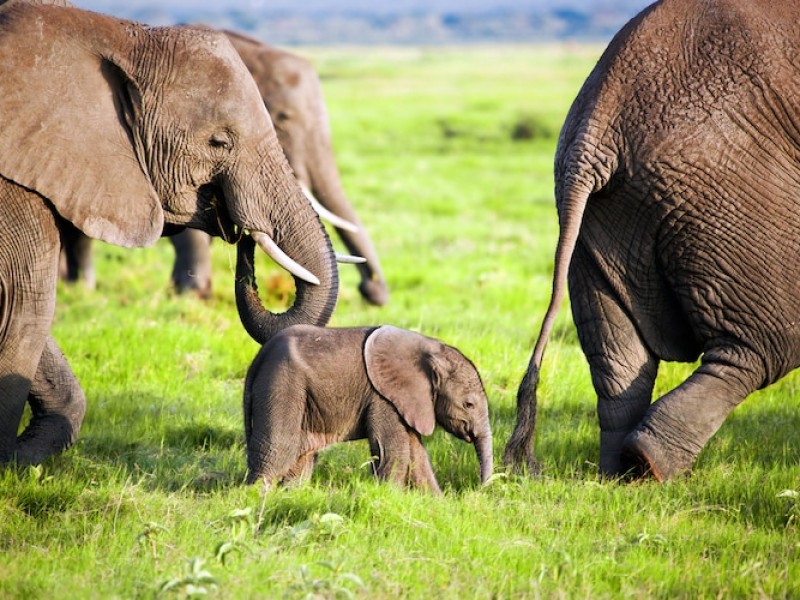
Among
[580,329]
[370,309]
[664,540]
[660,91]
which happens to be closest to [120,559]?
[664,540]

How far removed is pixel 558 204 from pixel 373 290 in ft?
16.0

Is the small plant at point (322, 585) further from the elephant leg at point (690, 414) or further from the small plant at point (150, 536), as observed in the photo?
the elephant leg at point (690, 414)

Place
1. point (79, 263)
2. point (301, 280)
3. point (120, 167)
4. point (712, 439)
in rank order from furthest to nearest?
point (79, 263) → point (712, 439) → point (301, 280) → point (120, 167)

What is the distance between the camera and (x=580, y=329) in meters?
5.79

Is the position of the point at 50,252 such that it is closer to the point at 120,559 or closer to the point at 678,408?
the point at 120,559

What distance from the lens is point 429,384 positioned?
5.48 m

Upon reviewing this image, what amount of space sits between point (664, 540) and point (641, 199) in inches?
61.5

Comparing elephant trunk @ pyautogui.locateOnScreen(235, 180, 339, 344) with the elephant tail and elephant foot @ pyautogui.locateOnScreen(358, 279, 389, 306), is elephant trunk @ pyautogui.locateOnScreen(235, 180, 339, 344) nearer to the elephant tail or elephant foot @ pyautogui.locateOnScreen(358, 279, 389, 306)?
the elephant tail

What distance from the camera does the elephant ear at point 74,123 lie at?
526cm

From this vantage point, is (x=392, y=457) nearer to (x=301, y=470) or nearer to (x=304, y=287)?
(x=301, y=470)

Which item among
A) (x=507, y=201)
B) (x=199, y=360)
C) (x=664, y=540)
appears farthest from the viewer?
(x=507, y=201)

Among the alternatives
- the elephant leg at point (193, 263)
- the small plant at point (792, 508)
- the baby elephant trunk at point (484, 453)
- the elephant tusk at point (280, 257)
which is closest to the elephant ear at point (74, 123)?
the elephant tusk at point (280, 257)

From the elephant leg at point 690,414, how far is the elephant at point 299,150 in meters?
4.93

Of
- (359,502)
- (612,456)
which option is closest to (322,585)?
(359,502)
